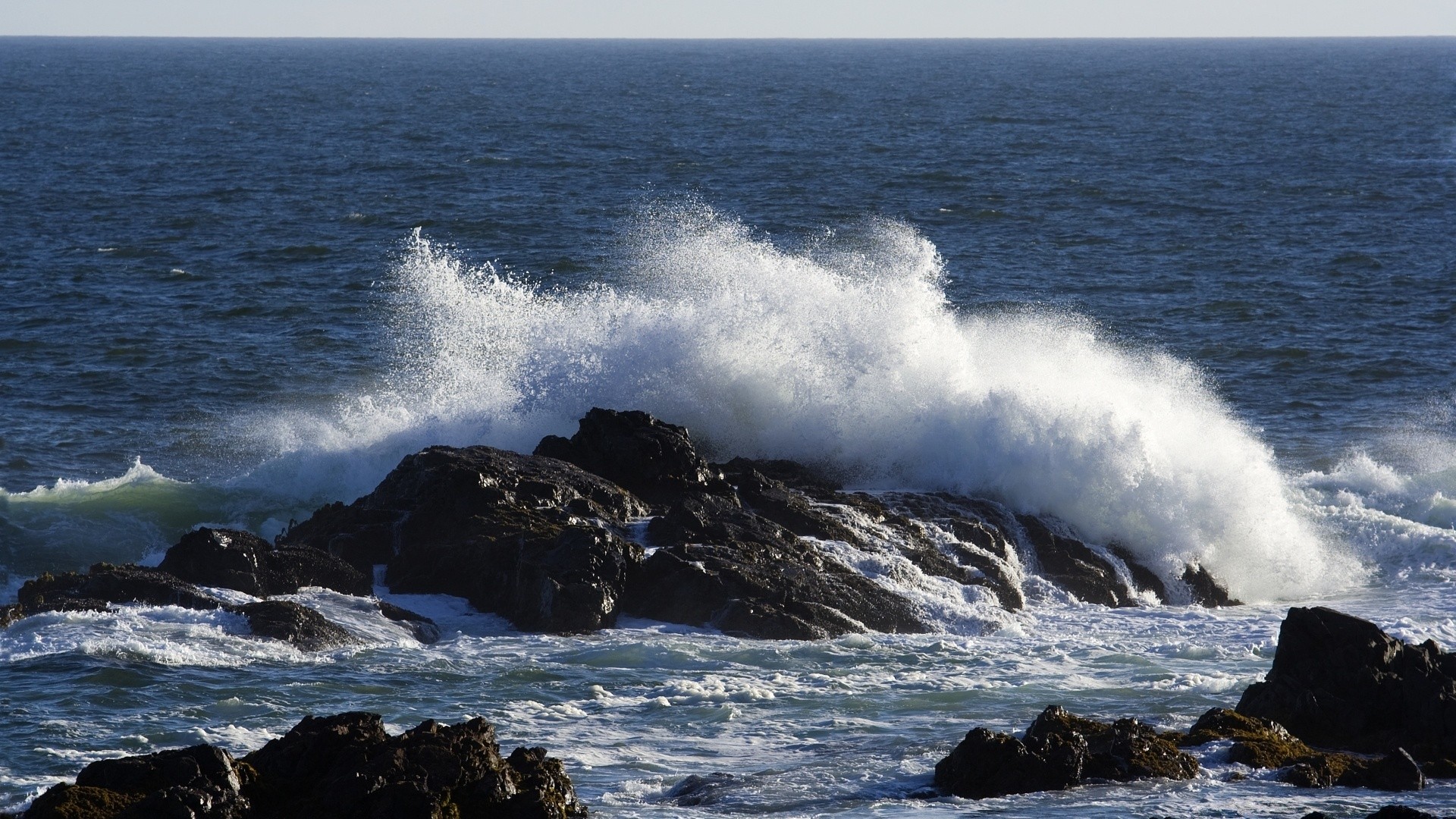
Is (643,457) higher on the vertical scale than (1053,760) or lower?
higher

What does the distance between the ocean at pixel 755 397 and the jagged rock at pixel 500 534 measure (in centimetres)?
37

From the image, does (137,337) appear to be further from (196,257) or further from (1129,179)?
(1129,179)

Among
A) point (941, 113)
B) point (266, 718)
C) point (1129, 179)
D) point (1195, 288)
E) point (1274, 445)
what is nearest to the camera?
point (266, 718)

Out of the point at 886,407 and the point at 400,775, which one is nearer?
the point at 400,775

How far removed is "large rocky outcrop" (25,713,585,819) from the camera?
32.4ft

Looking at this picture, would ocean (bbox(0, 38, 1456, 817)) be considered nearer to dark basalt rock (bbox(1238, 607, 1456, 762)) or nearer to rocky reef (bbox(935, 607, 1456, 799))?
rocky reef (bbox(935, 607, 1456, 799))

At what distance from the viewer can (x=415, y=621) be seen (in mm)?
15180

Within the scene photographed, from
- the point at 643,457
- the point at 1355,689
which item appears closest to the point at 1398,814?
the point at 1355,689

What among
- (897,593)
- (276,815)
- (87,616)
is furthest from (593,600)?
(276,815)

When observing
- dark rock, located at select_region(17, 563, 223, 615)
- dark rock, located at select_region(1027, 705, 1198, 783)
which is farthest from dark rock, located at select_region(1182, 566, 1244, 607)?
dark rock, located at select_region(17, 563, 223, 615)

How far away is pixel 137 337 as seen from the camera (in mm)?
29891

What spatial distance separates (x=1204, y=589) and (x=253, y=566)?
966 centimetres

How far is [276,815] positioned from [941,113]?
75.0 m

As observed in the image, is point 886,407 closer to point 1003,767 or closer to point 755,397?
point 755,397
